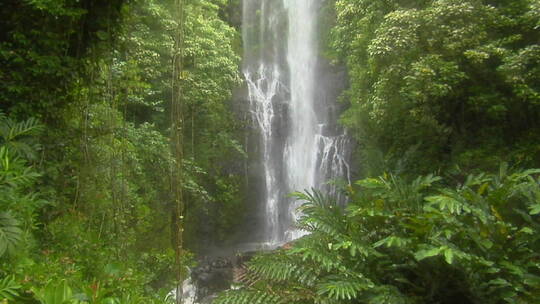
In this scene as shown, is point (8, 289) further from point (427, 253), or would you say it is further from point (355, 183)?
point (355, 183)

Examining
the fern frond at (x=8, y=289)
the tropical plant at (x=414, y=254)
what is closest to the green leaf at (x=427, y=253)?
the tropical plant at (x=414, y=254)

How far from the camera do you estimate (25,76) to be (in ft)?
12.3

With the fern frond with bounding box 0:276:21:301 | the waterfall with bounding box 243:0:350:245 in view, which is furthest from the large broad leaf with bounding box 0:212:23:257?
the waterfall with bounding box 243:0:350:245

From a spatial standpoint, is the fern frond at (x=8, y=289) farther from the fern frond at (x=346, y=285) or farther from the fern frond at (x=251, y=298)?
the fern frond at (x=346, y=285)

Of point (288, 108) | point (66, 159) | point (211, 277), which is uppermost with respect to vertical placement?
point (288, 108)

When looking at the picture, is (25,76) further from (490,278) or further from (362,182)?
(490,278)

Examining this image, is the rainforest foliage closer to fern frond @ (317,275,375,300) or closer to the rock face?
fern frond @ (317,275,375,300)

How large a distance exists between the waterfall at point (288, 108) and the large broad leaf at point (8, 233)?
1052cm

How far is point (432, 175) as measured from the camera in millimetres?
4000

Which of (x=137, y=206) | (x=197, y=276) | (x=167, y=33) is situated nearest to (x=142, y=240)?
(x=137, y=206)

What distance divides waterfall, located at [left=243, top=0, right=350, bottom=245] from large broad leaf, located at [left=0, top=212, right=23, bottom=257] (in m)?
10.5

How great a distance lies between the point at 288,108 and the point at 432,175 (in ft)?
38.8

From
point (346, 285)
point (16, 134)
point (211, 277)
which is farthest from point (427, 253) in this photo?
point (211, 277)

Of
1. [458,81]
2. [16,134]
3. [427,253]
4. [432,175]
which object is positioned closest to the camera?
[427,253]
